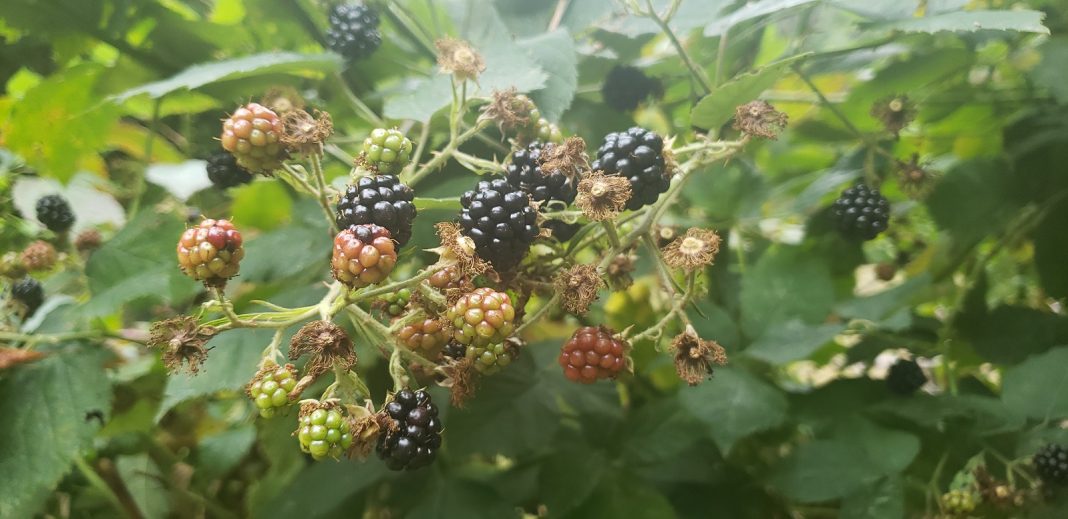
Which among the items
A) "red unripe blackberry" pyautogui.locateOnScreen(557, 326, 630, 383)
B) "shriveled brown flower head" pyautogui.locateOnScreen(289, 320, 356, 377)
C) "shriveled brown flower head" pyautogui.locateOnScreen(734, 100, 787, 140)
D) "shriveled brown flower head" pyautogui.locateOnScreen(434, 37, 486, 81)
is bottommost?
"red unripe blackberry" pyautogui.locateOnScreen(557, 326, 630, 383)

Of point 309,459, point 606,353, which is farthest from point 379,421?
point 309,459

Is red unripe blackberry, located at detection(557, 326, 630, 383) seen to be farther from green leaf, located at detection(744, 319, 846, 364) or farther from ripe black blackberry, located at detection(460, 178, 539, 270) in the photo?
green leaf, located at detection(744, 319, 846, 364)

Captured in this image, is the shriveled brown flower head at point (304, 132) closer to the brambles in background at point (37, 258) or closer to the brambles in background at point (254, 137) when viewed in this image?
the brambles in background at point (254, 137)

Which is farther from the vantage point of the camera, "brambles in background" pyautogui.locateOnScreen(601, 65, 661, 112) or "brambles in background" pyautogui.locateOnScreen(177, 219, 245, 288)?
"brambles in background" pyautogui.locateOnScreen(601, 65, 661, 112)

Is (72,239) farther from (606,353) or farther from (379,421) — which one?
(606,353)

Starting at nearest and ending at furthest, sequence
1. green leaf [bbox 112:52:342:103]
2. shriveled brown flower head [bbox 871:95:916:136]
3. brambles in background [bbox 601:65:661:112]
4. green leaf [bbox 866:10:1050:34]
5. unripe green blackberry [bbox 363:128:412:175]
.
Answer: unripe green blackberry [bbox 363:128:412:175]
green leaf [bbox 866:10:1050:34]
green leaf [bbox 112:52:342:103]
shriveled brown flower head [bbox 871:95:916:136]
brambles in background [bbox 601:65:661:112]

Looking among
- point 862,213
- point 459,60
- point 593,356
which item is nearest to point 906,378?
point 862,213

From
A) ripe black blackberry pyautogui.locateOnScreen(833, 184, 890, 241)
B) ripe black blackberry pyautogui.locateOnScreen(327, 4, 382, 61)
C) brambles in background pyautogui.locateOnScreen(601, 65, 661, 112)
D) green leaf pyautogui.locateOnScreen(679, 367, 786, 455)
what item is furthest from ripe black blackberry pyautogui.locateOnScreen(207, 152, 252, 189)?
ripe black blackberry pyautogui.locateOnScreen(833, 184, 890, 241)
